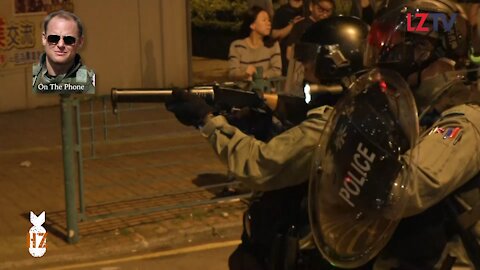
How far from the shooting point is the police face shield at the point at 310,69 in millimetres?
3430

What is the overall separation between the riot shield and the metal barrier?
4.06 metres

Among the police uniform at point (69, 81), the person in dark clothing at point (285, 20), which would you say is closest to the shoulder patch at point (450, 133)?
the police uniform at point (69, 81)

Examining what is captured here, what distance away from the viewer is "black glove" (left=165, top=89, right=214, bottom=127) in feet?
11.5

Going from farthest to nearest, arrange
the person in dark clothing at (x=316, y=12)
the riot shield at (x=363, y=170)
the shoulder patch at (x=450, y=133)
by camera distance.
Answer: the person in dark clothing at (x=316, y=12) < the shoulder patch at (x=450, y=133) < the riot shield at (x=363, y=170)

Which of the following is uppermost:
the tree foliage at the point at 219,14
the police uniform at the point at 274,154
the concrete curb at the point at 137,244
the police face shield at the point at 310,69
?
the police face shield at the point at 310,69

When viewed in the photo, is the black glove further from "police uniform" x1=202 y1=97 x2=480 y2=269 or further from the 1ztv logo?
the 1ztv logo

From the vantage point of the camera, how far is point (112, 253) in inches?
282

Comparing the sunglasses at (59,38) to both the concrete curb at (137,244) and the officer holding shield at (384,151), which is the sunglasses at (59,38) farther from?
the officer holding shield at (384,151)

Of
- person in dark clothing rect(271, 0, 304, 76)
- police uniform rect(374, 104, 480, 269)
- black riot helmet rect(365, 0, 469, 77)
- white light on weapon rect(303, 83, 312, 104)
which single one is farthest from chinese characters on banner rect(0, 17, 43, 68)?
police uniform rect(374, 104, 480, 269)

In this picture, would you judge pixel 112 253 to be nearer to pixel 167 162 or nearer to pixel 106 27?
pixel 167 162

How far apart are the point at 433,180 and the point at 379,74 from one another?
1.22 feet

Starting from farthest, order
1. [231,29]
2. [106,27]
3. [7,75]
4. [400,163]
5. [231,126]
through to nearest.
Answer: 1. [231,29]
2. [106,27]
3. [7,75]
4. [231,126]
5. [400,163]

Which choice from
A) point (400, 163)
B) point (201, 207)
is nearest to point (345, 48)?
point (400, 163)

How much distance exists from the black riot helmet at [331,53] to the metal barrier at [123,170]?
3568 mm
